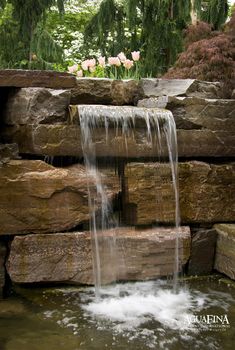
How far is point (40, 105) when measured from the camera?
3.73 m

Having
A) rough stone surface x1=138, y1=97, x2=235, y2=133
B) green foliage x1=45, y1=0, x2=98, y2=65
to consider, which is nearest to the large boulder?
rough stone surface x1=138, y1=97, x2=235, y2=133

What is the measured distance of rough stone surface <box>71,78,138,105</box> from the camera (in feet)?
14.0

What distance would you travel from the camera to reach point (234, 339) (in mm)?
2975

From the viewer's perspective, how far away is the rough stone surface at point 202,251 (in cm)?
426

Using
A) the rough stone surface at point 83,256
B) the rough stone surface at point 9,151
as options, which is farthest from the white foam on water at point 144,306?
the rough stone surface at point 9,151

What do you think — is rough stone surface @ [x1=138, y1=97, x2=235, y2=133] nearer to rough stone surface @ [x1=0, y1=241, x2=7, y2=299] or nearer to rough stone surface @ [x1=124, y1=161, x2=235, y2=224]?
rough stone surface @ [x1=124, y1=161, x2=235, y2=224]

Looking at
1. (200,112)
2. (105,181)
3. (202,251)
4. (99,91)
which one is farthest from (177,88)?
(202,251)

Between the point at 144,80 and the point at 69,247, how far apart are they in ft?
6.70

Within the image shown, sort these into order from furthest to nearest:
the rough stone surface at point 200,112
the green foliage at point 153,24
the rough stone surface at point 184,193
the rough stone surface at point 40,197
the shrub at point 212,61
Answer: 1. the green foliage at point 153,24
2. the shrub at point 212,61
3. the rough stone surface at point 200,112
4. the rough stone surface at point 184,193
5. the rough stone surface at point 40,197

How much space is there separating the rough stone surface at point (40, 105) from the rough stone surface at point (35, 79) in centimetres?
9

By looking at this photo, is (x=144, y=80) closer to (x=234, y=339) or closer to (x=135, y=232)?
(x=135, y=232)

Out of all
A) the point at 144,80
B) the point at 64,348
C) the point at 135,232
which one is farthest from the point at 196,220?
the point at 64,348

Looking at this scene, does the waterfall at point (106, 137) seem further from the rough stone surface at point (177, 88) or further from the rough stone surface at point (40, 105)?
the rough stone surface at point (177, 88)
